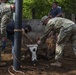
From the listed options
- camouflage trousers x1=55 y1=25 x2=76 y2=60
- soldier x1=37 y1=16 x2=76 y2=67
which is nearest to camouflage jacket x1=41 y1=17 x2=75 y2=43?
soldier x1=37 y1=16 x2=76 y2=67

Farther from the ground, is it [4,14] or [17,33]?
[4,14]

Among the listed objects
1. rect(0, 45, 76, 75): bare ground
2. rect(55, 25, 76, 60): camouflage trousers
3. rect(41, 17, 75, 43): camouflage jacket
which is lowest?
rect(0, 45, 76, 75): bare ground

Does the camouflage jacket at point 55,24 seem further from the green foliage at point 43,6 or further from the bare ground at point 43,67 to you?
the green foliage at point 43,6

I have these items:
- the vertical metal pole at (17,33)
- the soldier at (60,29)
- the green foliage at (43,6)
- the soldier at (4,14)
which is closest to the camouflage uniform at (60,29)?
the soldier at (60,29)

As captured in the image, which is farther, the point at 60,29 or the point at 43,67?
the point at 60,29

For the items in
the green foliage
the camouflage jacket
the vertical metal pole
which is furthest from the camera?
the green foliage

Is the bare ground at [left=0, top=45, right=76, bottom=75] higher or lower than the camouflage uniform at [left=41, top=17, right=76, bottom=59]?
lower

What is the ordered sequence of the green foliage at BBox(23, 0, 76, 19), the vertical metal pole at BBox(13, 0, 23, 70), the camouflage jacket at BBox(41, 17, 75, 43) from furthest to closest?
the green foliage at BBox(23, 0, 76, 19) → the camouflage jacket at BBox(41, 17, 75, 43) → the vertical metal pole at BBox(13, 0, 23, 70)

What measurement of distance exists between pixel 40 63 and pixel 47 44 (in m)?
1.26

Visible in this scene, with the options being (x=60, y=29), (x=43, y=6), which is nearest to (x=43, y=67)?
(x=60, y=29)

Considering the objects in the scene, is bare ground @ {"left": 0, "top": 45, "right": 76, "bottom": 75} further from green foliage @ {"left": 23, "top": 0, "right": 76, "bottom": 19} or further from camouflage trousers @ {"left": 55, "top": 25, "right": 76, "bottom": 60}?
green foliage @ {"left": 23, "top": 0, "right": 76, "bottom": 19}

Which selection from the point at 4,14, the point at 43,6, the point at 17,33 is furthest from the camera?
the point at 43,6

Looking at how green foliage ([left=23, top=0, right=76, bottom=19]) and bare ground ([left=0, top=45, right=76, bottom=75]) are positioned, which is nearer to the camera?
bare ground ([left=0, top=45, right=76, bottom=75])

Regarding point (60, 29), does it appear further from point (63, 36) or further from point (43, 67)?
point (43, 67)
